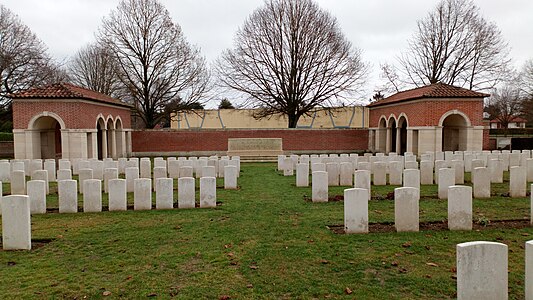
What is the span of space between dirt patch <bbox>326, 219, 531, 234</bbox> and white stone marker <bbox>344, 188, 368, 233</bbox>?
25 cm

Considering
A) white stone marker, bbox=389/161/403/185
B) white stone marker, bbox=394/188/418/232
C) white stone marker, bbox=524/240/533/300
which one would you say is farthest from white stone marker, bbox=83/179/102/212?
white stone marker, bbox=389/161/403/185

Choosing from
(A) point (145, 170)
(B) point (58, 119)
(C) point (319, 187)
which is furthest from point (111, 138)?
(C) point (319, 187)

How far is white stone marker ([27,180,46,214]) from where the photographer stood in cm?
866

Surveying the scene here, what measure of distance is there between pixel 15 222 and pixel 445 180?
945cm

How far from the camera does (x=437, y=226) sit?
24.1ft

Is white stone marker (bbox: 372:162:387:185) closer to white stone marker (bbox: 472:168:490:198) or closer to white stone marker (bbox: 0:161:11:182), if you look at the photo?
white stone marker (bbox: 472:168:490:198)

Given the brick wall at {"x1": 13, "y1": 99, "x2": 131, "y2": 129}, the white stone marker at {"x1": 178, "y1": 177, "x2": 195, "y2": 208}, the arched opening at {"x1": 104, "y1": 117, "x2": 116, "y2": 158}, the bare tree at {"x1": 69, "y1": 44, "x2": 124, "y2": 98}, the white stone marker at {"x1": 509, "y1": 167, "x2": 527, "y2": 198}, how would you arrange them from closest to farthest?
the white stone marker at {"x1": 178, "y1": 177, "x2": 195, "y2": 208} < the white stone marker at {"x1": 509, "y1": 167, "x2": 527, "y2": 198} < the brick wall at {"x1": 13, "y1": 99, "x2": 131, "y2": 129} < the arched opening at {"x1": 104, "y1": 117, "x2": 116, "y2": 158} < the bare tree at {"x1": 69, "y1": 44, "x2": 124, "y2": 98}

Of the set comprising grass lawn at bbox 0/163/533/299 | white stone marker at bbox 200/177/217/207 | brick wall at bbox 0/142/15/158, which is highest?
brick wall at bbox 0/142/15/158

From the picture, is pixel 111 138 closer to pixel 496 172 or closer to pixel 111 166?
pixel 111 166

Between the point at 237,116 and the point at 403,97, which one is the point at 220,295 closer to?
the point at 403,97

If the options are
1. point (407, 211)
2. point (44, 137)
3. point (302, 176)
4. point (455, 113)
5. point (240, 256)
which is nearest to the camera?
point (240, 256)

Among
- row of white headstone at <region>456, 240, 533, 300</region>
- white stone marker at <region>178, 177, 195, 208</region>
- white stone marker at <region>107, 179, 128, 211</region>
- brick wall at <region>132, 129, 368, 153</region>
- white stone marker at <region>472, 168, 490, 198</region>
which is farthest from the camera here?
brick wall at <region>132, 129, 368, 153</region>

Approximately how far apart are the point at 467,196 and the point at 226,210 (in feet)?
16.7

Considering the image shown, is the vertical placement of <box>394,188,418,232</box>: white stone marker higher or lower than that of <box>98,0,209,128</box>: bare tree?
lower
